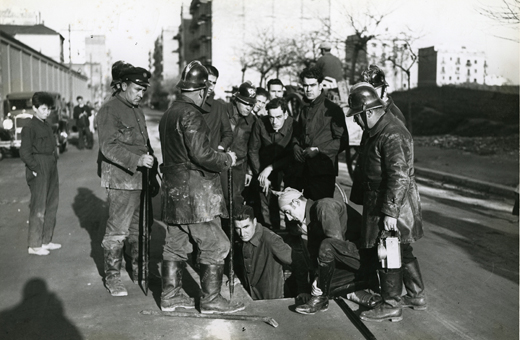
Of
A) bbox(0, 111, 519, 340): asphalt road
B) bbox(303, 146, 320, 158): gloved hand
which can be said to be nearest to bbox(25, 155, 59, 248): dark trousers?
bbox(0, 111, 519, 340): asphalt road

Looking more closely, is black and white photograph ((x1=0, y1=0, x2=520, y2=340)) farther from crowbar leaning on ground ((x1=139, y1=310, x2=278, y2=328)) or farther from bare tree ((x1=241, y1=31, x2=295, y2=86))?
bare tree ((x1=241, y1=31, x2=295, y2=86))

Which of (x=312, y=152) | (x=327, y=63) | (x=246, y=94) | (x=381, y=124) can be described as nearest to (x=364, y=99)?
(x=381, y=124)

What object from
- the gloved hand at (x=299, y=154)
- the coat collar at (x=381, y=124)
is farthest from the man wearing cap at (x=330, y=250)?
the gloved hand at (x=299, y=154)

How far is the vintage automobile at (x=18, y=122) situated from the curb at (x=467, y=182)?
11473 mm

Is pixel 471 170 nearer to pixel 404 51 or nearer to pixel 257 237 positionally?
pixel 257 237

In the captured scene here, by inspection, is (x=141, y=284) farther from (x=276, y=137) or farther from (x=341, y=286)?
(x=276, y=137)

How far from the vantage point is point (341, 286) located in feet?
17.0

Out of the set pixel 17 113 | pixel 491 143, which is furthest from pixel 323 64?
pixel 17 113

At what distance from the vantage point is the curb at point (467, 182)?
37.9 ft

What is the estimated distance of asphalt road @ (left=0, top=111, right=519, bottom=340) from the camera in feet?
14.1

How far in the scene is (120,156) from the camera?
16.9 ft

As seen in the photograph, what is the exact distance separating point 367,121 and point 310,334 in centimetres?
186

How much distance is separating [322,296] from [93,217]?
214 inches

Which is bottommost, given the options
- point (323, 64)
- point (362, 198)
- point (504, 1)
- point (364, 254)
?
point (364, 254)
